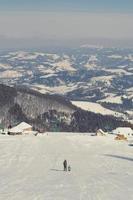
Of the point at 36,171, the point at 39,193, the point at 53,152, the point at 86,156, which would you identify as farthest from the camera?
the point at 53,152

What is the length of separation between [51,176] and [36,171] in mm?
7065

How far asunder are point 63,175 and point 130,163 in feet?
73.1

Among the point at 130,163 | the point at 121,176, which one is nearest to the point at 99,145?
the point at 130,163

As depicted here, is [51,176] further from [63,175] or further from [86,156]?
[86,156]

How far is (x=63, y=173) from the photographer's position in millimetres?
74938

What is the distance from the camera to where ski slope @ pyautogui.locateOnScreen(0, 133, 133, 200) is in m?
55.2

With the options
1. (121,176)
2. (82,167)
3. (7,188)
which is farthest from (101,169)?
(7,188)

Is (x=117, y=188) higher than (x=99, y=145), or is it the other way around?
(x=99, y=145)

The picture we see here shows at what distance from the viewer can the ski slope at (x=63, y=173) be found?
181ft

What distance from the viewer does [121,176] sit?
2840 inches

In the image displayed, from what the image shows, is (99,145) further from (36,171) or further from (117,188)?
(117,188)

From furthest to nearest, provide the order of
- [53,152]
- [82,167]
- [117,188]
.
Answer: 1. [53,152]
2. [82,167]
3. [117,188]

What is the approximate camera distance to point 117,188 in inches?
2371

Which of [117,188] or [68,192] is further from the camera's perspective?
[117,188]
